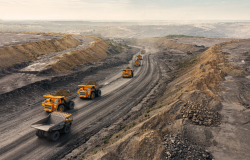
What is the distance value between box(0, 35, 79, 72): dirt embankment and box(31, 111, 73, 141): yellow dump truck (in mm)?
20700

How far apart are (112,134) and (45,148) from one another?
5.32 metres

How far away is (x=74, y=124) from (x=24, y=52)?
28.2m

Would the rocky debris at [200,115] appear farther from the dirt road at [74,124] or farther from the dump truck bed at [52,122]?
the dump truck bed at [52,122]

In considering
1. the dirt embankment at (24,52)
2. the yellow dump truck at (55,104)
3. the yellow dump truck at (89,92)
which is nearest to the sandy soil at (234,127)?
the yellow dump truck at (55,104)

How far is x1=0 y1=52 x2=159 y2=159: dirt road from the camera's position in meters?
11.3

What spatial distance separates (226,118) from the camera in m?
12.4

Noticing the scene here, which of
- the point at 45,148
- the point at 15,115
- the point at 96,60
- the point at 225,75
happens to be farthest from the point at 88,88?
the point at 96,60

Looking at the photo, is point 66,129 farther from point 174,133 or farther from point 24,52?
point 24,52

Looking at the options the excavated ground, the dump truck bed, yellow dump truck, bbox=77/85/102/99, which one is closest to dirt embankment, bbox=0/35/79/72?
the excavated ground

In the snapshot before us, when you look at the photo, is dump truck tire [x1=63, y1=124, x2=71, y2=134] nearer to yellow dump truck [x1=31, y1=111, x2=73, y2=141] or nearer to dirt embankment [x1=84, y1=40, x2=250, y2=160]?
yellow dump truck [x1=31, y1=111, x2=73, y2=141]

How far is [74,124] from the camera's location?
14.9 metres

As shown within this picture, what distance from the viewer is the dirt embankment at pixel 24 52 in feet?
95.3

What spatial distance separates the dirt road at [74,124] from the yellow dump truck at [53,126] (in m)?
0.53

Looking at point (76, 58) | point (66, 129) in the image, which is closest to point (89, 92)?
point (66, 129)
